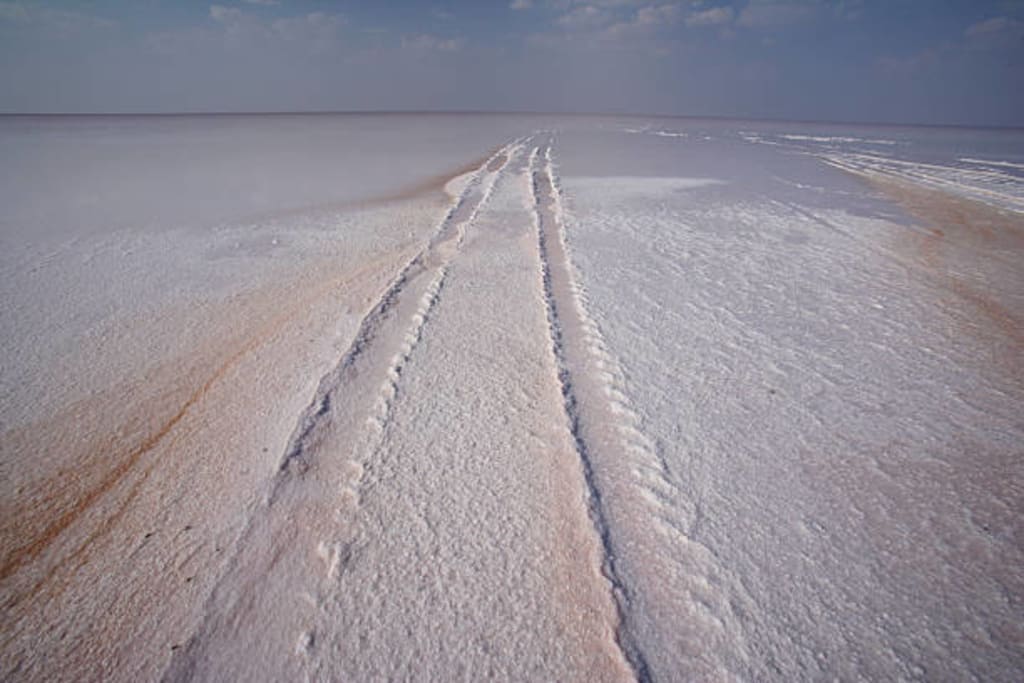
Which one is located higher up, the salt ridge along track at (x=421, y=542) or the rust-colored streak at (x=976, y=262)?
the salt ridge along track at (x=421, y=542)

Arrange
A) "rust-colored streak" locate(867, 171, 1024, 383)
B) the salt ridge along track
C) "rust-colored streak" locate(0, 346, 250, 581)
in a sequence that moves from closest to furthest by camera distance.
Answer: the salt ridge along track → "rust-colored streak" locate(0, 346, 250, 581) → "rust-colored streak" locate(867, 171, 1024, 383)

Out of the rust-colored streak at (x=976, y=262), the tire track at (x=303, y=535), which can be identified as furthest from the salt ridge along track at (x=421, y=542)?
the rust-colored streak at (x=976, y=262)

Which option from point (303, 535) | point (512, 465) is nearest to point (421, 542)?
point (303, 535)

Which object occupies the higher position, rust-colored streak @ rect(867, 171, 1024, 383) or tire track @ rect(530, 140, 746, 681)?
tire track @ rect(530, 140, 746, 681)

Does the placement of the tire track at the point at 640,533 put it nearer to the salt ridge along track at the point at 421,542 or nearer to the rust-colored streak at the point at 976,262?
the salt ridge along track at the point at 421,542

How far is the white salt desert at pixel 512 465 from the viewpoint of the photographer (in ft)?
6.43

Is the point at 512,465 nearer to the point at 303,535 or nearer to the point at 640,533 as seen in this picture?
the point at 640,533

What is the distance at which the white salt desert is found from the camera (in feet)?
6.43

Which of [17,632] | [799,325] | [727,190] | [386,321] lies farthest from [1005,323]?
[727,190]

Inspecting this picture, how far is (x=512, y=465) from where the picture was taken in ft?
9.21

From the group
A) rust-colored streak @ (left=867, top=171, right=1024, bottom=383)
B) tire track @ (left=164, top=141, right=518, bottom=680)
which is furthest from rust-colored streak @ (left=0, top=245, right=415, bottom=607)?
rust-colored streak @ (left=867, top=171, right=1024, bottom=383)

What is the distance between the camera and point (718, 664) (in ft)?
6.11

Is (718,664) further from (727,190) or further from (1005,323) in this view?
(727,190)

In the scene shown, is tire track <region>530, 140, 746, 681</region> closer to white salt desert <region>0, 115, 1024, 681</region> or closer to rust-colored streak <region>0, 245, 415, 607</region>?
white salt desert <region>0, 115, 1024, 681</region>
